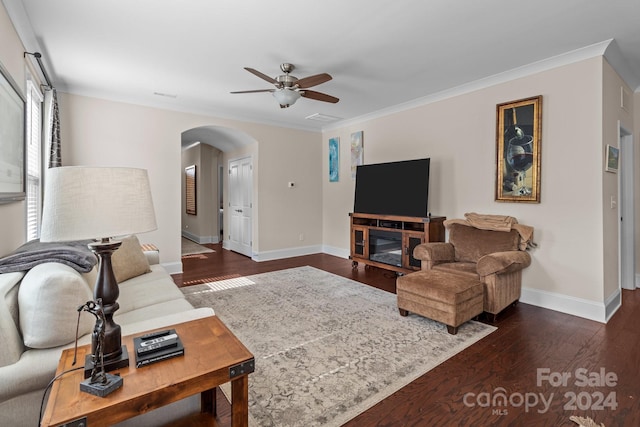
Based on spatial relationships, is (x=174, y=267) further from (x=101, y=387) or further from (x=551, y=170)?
(x=551, y=170)

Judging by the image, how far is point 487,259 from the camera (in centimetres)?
303

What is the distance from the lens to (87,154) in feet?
14.5

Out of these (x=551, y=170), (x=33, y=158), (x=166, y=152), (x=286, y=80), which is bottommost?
(x=551, y=170)

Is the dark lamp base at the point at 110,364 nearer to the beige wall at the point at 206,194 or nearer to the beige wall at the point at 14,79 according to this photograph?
the beige wall at the point at 14,79

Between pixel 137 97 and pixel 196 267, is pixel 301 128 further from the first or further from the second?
pixel 196 267

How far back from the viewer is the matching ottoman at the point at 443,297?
274 cm

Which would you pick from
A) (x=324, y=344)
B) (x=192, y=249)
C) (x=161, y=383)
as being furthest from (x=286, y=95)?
(x=192, y=249)

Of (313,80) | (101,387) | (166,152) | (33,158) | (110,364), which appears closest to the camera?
(101,387)

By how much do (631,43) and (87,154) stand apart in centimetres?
640

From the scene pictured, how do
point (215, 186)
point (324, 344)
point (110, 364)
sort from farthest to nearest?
point (215, 186)
point (324, 344)
point (110, 364)

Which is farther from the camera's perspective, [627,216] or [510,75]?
[627,216]

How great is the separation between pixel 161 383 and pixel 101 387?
181 mm

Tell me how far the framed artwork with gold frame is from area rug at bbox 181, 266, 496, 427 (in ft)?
5.45

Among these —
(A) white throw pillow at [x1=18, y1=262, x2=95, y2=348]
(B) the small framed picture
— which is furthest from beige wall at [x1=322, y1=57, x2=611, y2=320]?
(A) white throw pillow at [x1=18, y1=262, x2=95, y2=348]
